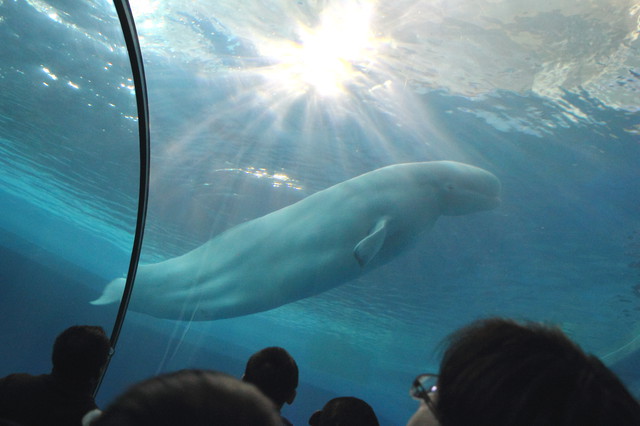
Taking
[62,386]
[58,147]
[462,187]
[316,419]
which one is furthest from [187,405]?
[58,147]

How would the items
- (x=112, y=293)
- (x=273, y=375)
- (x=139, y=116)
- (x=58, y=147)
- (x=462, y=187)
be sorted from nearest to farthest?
(x=273, y=375) < (x=139, y=116) < (x=112, y=293) < (x=462, y=187) < (x=58, y=147)

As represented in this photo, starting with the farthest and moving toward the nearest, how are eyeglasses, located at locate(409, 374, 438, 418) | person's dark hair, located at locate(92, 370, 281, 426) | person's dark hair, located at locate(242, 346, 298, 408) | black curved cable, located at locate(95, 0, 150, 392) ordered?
1. black curved cable, located at locate(95, 0, 150, 392)
2. person's dark hair, located at locate(242, 346, 298, 408)
3. eyeglasses, located at locate(409, 374, 438, 418)
4. person's dark hair, located at locate(92, 370, 281, 426)

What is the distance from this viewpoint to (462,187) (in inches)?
286

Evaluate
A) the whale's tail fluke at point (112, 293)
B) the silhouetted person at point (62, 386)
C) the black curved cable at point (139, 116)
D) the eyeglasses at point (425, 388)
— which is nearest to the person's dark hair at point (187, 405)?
the eyeglasses at point (425, 388)

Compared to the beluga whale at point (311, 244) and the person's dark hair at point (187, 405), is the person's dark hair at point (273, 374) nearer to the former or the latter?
the person's dark hair at point (187, 405)

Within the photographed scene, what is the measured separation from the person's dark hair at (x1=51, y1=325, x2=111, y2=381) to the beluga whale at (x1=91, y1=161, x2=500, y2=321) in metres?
4.04

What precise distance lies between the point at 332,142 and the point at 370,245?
12.6 feet

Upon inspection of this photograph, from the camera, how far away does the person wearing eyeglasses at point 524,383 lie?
2.78ft

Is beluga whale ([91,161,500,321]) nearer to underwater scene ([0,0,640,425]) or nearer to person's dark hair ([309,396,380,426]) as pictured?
underwater scene ([0,0,640,425])

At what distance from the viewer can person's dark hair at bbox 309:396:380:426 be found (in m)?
2.18

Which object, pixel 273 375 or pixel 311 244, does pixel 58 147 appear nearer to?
pixel 311 244

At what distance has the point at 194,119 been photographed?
30.5ft

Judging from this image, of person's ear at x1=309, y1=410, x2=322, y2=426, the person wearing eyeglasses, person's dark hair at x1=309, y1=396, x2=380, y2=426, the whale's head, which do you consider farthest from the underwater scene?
person's ear at x1=309, y1=410, x2=322, y2=426

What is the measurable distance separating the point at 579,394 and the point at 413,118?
7.93 m
